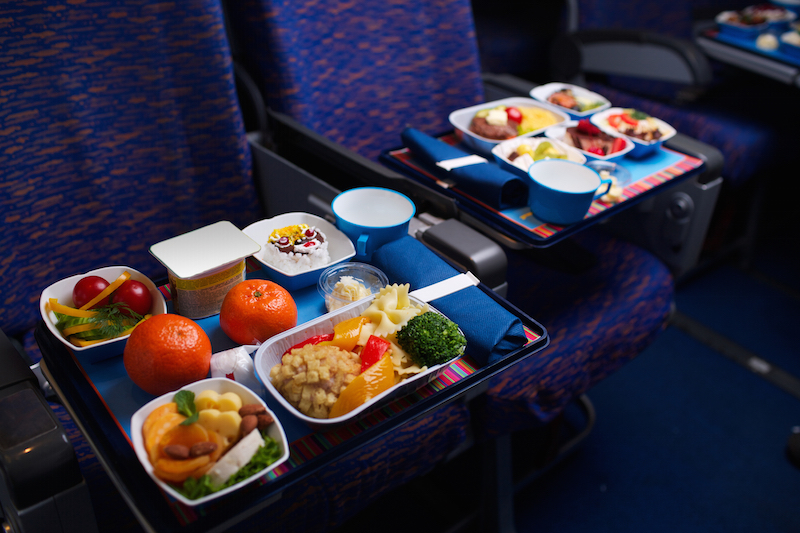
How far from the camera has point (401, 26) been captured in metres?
1.67

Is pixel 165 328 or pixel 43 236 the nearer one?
pixel 165 328

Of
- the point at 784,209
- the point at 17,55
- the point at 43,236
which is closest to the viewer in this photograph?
the point at 17,55

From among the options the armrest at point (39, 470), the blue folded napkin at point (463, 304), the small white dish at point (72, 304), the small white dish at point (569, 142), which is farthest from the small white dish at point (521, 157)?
the armrest at point (39, 470)

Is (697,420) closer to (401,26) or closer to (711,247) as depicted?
(711,247)

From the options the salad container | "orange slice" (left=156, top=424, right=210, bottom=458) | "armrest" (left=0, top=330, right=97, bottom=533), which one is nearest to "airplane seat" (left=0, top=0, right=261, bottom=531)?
"armrest" (left=0, top=330, right=97, bottom=533)

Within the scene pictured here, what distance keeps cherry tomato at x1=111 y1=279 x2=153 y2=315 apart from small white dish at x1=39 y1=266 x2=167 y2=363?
0.01 meters

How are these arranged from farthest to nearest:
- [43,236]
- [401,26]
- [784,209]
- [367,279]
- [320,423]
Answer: [784,209] < [401,26] < [43,236] < [367,279] < [320,423]

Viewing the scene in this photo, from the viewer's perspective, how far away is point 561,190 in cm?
108

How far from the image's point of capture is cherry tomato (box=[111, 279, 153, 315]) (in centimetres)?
86

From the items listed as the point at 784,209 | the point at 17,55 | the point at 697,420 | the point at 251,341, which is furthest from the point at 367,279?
the point at 784,209

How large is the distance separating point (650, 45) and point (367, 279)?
5.55 feet

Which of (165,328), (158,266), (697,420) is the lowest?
(697,420)

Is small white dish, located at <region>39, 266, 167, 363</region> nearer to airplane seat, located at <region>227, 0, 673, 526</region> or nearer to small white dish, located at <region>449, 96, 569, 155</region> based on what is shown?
airplane seat, located at <region>227, 0, 673, 526</region>

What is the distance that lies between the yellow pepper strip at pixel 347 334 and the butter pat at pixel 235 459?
0.57ft
